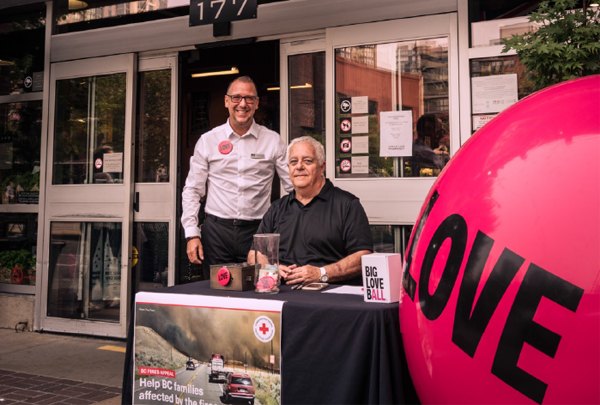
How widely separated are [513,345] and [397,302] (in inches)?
28.5

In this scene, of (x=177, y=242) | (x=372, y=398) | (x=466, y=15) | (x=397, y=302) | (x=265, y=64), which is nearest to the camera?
(x=372, y=398)

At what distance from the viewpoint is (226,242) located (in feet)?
13.6

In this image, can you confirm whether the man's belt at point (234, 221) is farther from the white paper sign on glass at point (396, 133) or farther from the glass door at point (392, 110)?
the white paper sign on glass at point (396, 133)

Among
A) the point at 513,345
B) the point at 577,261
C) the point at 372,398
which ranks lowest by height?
the point at 372,398

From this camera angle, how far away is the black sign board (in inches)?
185

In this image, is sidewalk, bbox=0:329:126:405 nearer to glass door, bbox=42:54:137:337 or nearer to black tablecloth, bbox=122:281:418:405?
glass door, bbox=42:54:137:337

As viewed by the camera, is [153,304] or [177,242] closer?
[153,304]

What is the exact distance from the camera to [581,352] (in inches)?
61.0

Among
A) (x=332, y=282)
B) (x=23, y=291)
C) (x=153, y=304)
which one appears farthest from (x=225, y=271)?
(x=23, y=291)

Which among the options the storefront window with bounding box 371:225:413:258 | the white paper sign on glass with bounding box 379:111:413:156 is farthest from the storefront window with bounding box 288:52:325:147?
the storefront window with bounding box 371:225:413:258

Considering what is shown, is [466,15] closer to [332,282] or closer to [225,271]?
[332,282]

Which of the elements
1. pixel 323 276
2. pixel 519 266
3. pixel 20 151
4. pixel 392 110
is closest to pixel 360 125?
pixel 392 110

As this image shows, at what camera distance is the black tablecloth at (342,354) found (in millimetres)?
2172

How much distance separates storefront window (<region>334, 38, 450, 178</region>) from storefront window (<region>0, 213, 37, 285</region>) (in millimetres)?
3621
